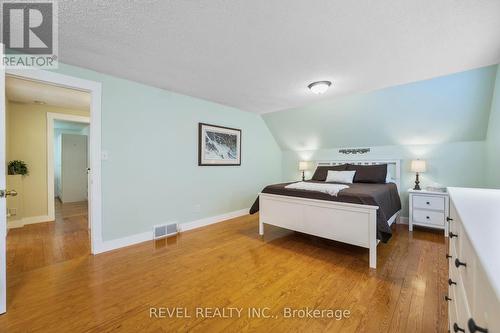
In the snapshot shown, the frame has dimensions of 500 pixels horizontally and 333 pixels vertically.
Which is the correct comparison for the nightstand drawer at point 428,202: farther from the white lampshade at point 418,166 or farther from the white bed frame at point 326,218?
the white bed frame at point 326,218

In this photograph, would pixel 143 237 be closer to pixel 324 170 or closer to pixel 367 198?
pixel 367 198

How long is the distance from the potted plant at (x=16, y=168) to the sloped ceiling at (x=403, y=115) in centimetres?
438

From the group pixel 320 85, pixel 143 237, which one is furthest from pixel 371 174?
pixel 143 237

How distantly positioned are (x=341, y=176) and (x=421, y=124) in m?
1.43

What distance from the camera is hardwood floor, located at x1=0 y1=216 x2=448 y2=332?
1453 mm

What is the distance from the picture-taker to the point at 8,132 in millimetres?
3373

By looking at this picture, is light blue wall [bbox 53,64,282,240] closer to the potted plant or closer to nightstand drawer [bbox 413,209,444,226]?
the potted plant

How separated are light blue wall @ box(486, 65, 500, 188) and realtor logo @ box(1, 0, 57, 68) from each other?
4.36 m

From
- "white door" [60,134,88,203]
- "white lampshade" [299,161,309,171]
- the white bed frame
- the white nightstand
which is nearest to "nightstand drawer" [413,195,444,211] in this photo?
the white nightstand

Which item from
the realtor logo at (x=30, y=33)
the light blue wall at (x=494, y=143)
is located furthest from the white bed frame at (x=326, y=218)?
the realtor logo at (x=30, y=33)

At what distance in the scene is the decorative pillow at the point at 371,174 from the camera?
3.54 m

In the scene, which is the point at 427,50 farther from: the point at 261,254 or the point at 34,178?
the point at 34,178

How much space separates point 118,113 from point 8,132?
7.42 ft

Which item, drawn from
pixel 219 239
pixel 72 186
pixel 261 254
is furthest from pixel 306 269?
pixel 72 186
